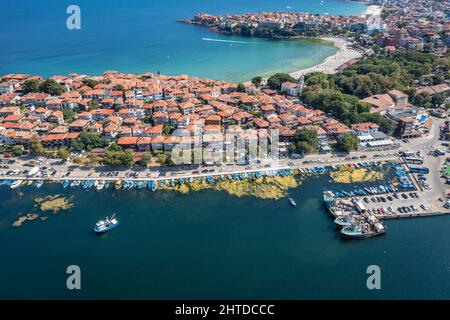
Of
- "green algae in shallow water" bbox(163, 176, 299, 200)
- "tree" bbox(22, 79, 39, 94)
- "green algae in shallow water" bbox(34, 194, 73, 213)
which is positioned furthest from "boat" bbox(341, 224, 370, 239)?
"tree" bbox(22, 79, 39, 94)

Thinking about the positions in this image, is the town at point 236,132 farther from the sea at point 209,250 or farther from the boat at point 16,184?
the sea at point 209,250

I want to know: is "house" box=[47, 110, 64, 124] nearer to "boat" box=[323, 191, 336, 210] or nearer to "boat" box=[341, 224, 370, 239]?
"boat" box=[323, 191, 336, 210]

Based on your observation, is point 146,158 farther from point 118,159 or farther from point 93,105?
point 93,105

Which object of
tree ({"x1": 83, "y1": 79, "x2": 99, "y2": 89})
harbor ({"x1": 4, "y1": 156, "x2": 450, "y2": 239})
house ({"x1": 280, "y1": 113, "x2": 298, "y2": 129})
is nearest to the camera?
harbor ({"x1": 4, "y1": 156, "x2": 450, "y2": 239})

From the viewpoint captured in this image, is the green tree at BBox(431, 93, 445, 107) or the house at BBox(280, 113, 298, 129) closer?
the house at BBox(280, 113, 298, 129)

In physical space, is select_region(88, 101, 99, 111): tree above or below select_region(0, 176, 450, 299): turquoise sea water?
above
